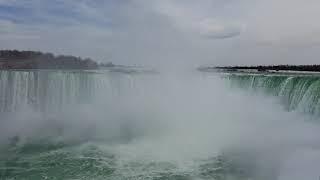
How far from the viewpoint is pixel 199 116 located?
72.5ft

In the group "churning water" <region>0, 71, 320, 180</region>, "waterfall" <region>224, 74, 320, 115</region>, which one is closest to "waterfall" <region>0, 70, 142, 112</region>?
"churning water" <region>0, 71, 320, 180</region>

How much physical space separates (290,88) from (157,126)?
625cm

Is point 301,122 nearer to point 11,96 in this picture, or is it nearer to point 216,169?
point 216,169

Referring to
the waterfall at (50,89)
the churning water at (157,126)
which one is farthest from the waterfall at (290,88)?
the waterfall at (50,89)

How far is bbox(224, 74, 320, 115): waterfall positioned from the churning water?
0.17 feet

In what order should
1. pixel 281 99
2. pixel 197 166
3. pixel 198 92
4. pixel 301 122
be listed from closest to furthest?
pixel 197 166 → pixel 301 122 → pixel 281 99 → pixel 198 92

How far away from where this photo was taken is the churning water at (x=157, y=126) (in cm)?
→ 1302

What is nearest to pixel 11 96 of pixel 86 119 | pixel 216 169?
pixel 86 119

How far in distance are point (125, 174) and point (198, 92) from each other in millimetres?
12423

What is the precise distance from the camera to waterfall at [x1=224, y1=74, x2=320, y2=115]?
18125 millimetres

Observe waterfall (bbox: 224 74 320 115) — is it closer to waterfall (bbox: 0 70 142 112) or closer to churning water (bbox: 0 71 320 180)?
churning water (bbox: 0 71 320 180)

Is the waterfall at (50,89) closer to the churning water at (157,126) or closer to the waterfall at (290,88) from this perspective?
the churning water at (157,126)

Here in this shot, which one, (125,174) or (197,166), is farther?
(197,166)

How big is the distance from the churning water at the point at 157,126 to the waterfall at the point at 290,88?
5 centimetres
